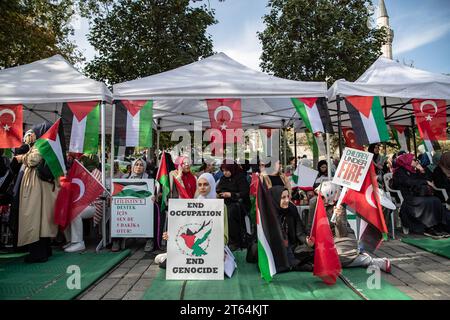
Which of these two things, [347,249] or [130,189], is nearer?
[347,249]

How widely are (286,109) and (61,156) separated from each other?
5.44 meters

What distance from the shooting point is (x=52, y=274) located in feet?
14.4

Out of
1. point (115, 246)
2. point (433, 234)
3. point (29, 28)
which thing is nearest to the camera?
point (115, 246)

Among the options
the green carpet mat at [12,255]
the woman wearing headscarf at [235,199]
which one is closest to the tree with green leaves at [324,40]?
the woman wearing headscarf at [235,199]

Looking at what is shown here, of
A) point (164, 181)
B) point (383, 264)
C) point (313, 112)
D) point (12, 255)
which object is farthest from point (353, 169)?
point (12, 255)

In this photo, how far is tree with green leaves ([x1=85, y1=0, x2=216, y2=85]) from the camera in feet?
40.9

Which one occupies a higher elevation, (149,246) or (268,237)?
(268,237)

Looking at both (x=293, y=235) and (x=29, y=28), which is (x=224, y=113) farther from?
(x=29, y=28)

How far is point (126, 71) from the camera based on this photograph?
41.1ft

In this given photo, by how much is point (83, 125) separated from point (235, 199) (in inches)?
117

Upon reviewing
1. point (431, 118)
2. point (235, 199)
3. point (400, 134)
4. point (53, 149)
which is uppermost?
point (400, 134)

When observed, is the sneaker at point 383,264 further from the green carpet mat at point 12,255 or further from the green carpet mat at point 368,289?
the green carpet mat at point 12,255

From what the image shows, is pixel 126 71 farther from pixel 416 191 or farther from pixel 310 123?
pixel 416 191
